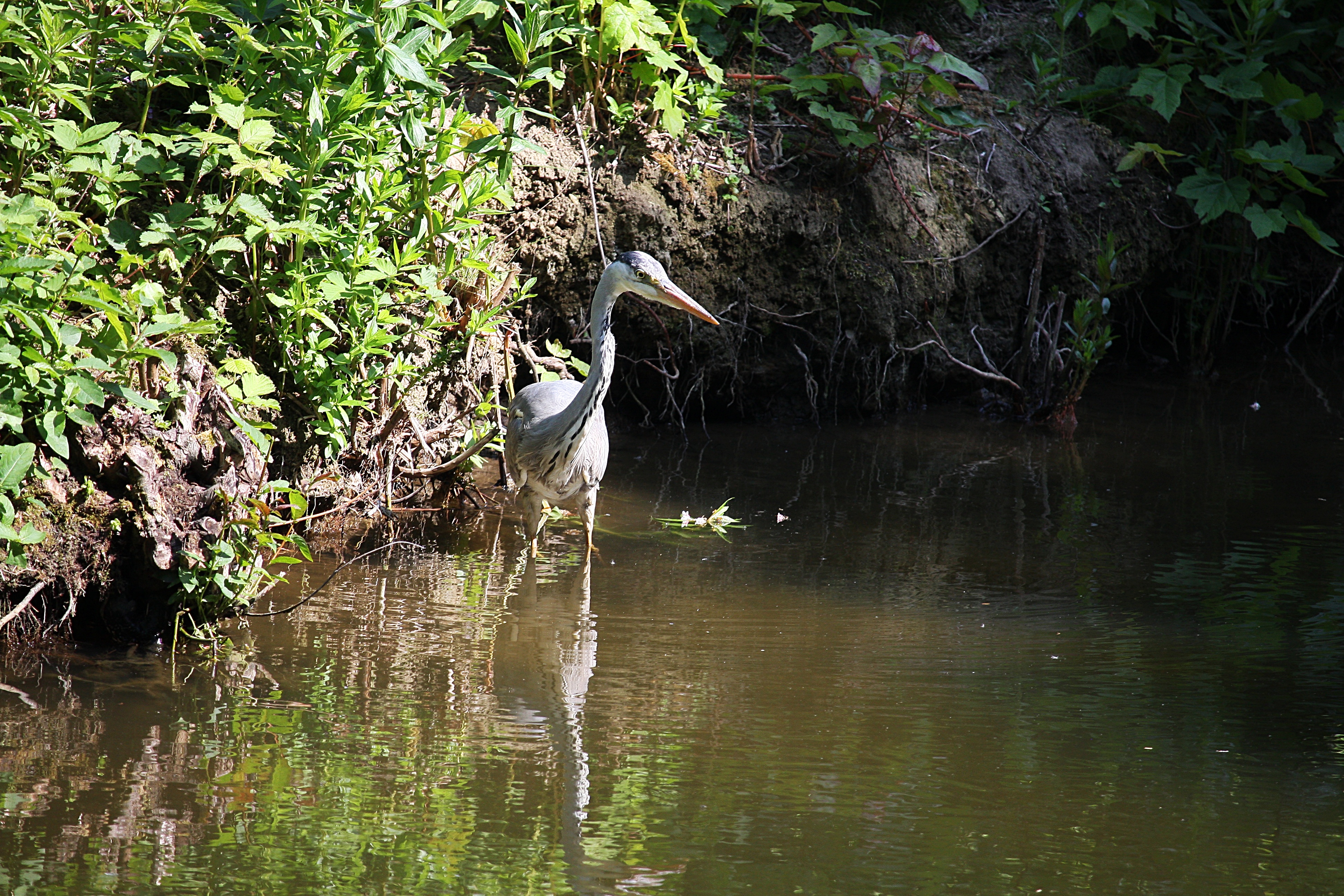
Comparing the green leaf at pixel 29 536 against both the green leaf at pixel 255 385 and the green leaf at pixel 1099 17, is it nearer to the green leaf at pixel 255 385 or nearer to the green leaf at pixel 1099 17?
the green leaf at pixel 255 385

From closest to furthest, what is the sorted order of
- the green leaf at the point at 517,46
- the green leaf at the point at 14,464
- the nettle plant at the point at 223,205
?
the green leaf at the point at 14,464 < the nettle plant at the point at 223,205 < the green leaf at the point at 517,46

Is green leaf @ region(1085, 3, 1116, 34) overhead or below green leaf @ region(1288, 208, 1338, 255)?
overhead

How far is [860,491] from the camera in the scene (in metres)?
6.06

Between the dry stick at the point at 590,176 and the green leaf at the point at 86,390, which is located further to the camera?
the dry stick at the point at 590,176

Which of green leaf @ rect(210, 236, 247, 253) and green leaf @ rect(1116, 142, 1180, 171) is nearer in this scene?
green leaf @ rect(210, 236, 247, 253)

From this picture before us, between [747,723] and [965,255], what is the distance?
193 inches

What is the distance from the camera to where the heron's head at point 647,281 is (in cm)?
482

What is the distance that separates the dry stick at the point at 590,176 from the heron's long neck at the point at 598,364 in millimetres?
1287

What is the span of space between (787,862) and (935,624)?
1773mm

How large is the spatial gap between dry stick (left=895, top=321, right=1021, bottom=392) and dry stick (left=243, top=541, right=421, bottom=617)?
12.4 ft

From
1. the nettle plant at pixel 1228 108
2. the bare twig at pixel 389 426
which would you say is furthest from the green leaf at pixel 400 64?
the nettle plant at pixel 1228 108

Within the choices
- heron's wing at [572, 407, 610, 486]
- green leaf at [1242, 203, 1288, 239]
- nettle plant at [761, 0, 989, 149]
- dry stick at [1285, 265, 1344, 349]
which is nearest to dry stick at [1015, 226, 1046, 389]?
nettle plant at [761, 0, 989, 149]

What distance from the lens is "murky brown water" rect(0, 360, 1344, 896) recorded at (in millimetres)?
2633

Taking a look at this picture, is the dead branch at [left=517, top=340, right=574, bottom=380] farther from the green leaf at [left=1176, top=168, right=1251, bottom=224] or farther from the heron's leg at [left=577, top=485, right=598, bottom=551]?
the green leaf at [left=1176, top=168, right=1251, bottom=224]
